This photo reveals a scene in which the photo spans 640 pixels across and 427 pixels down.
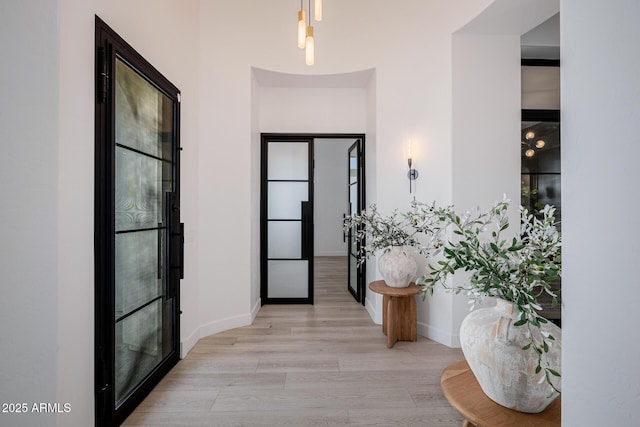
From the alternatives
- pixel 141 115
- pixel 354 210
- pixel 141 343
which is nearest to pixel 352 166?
pixel 354 210

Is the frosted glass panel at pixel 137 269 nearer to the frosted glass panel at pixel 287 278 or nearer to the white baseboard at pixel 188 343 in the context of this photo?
the white baseboard at pixel 188 343

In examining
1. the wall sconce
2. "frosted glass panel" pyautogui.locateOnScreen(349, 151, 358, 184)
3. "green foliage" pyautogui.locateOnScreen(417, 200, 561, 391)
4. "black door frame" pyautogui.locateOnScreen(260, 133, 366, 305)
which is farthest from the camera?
"frosted glass panel" pyautogui.locateOnScreen(349, 151, 358, 184)

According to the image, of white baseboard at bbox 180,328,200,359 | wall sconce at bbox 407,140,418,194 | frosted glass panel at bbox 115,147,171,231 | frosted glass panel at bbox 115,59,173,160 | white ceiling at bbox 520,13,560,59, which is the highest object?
white ceiling at bbox 520,13,560,59

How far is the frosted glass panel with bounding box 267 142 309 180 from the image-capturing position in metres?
3.84

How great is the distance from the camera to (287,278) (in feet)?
12.8

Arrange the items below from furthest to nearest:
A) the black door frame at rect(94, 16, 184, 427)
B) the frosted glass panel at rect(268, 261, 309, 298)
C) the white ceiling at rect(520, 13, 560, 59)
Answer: the frosted glass panel at rect(268, 261, 309, 298) → the white ceiling at rect(520, 13, 560, 59) → the black door frame at rect(94, 16, 184, 427)

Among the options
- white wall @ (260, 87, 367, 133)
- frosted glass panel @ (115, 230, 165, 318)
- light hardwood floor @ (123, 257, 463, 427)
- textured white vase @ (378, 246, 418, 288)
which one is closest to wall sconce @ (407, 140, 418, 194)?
textured white vase @ (378, 246, 418, 288)

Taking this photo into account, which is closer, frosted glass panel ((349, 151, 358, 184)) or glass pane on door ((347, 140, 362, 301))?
glass pane on door ((347, 140, 362, 301))

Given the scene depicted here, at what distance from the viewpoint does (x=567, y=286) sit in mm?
655

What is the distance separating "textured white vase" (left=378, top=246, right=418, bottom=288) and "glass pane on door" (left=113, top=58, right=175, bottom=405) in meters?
1.82

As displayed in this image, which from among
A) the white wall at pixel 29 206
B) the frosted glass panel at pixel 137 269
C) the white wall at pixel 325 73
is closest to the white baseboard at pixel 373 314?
the white wall at pixel 325 73

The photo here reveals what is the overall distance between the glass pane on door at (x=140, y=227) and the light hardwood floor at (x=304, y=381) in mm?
291

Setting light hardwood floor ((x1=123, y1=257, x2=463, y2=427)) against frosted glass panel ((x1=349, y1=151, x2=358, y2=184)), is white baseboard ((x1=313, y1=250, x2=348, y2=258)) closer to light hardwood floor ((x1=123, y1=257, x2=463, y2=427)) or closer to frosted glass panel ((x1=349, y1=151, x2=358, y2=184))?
frosted glass panel ((x1=349, y1=151, x2=358, y2=184))

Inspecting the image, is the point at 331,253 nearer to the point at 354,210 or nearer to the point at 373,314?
the point at 354,210
